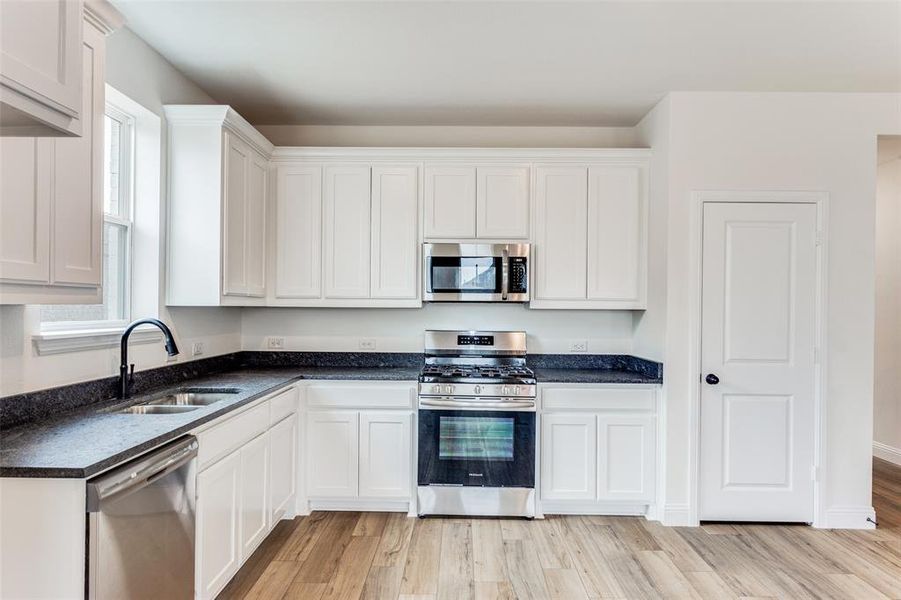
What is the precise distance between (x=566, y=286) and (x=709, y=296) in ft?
3.00

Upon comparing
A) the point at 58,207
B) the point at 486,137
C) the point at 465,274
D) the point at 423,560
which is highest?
the point at 486,137

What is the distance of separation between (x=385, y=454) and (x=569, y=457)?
4.00 ft

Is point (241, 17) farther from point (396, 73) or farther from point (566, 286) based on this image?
point (566, 286)

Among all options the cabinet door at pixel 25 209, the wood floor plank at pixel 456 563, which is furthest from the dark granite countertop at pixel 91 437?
the wood floor plank at pixel 456 563

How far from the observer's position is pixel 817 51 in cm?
262

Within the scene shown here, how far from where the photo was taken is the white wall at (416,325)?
3.78 metres

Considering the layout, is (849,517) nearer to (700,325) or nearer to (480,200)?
(700,325)

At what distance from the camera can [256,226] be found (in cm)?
332

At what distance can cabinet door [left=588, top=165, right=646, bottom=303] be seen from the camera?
345cm

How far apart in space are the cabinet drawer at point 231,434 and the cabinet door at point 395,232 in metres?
1.23

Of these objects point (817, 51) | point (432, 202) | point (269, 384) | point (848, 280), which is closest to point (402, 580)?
point (269, 384)

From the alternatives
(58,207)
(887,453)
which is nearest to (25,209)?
(58,207)

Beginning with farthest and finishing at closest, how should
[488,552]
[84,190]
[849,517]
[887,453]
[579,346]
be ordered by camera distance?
[887,453]
[579,346]
[849,517]
[488,552]
[84,190]

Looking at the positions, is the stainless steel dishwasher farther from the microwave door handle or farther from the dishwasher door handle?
the microwave door handle
